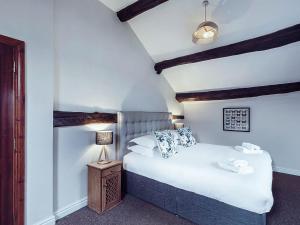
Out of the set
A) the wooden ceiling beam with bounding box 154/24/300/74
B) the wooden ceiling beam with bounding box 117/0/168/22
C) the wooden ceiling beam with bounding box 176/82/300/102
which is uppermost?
the wooden ceiling beam with bounding box 117/0/168/22

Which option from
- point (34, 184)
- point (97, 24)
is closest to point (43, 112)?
point (34, 184)

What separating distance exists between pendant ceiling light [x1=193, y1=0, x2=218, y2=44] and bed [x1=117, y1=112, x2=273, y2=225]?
5.60 ft

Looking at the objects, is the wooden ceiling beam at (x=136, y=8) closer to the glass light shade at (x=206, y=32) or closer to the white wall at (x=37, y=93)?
the glass light shade at (x=206, y=32)

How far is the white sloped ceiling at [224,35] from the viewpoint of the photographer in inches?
106

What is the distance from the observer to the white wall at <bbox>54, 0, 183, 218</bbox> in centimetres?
237

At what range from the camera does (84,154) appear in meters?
2.63

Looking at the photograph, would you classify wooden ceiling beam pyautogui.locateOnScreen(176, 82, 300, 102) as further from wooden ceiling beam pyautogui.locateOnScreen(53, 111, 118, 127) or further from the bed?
wooden ceiling beam pyautogui.locateOnScreen(53, 111, 118, 127)

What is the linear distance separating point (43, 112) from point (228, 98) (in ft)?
13.1

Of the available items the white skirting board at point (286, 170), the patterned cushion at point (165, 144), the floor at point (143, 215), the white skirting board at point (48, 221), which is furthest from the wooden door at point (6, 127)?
the white skirting board at point (286, 170)

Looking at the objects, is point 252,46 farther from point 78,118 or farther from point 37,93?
point 37,93

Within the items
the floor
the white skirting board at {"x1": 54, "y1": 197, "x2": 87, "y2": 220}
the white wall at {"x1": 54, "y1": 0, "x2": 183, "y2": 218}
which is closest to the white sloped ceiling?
the white wall at {"x1": 54, "y1": 0, "x2": 183, "y2": 218}

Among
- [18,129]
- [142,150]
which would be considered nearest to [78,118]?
[18,129]

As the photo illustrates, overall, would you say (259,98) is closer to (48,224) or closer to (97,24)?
(97,24)

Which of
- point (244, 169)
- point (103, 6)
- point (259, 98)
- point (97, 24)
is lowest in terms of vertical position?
point (244, 169)
